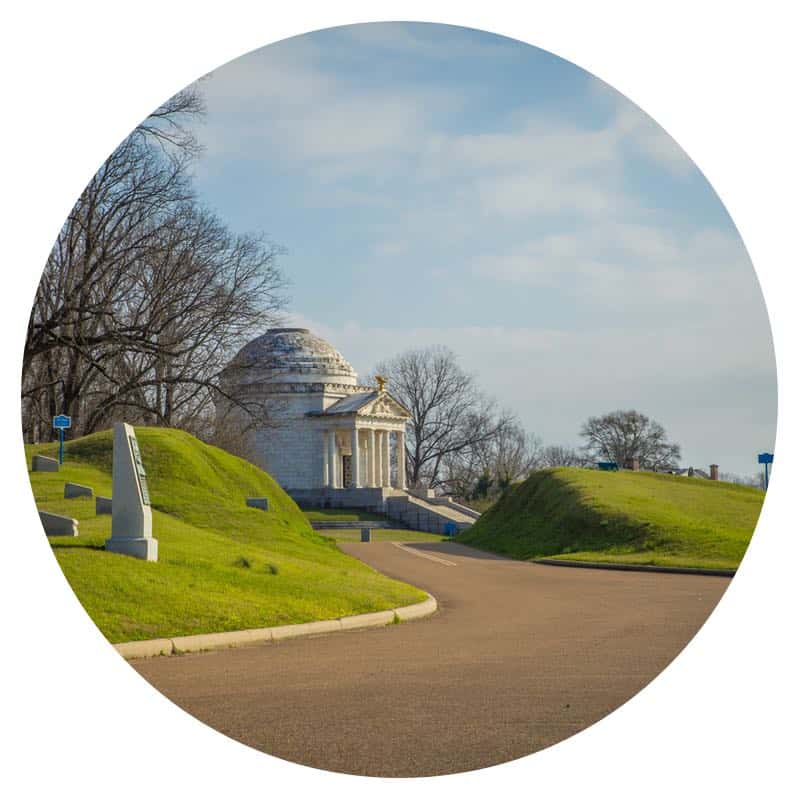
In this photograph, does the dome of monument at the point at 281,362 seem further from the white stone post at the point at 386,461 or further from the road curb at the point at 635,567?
the white stone post at the point at 386,461

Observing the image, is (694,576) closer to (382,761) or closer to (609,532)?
(609,532)

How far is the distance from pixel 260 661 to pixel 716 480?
1167 centimetres

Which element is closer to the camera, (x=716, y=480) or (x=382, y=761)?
(x=382, y=761)

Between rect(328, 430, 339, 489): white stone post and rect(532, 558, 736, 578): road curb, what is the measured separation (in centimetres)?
2262

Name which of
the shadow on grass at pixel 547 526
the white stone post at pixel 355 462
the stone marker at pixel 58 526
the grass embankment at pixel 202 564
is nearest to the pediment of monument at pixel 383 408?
the white stone post at pixel 355 462

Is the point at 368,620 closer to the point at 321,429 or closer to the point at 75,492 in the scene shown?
the point at 75,492

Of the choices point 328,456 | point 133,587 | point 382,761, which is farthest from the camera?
point 328,456

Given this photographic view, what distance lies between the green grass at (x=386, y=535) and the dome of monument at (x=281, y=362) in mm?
5027

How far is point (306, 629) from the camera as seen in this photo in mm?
14070

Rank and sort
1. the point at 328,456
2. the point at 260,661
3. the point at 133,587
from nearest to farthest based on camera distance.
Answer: the point at 260,661 → the point at 133,587 → the point at 328,456

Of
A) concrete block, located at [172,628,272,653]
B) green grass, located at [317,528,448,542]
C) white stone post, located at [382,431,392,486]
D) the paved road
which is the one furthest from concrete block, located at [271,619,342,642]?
white stone post, located at [382,431,392,486]

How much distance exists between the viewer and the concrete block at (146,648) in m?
12.1

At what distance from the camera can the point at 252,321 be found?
1372 inches

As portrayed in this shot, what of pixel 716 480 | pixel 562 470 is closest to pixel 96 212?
pixel 562 470
